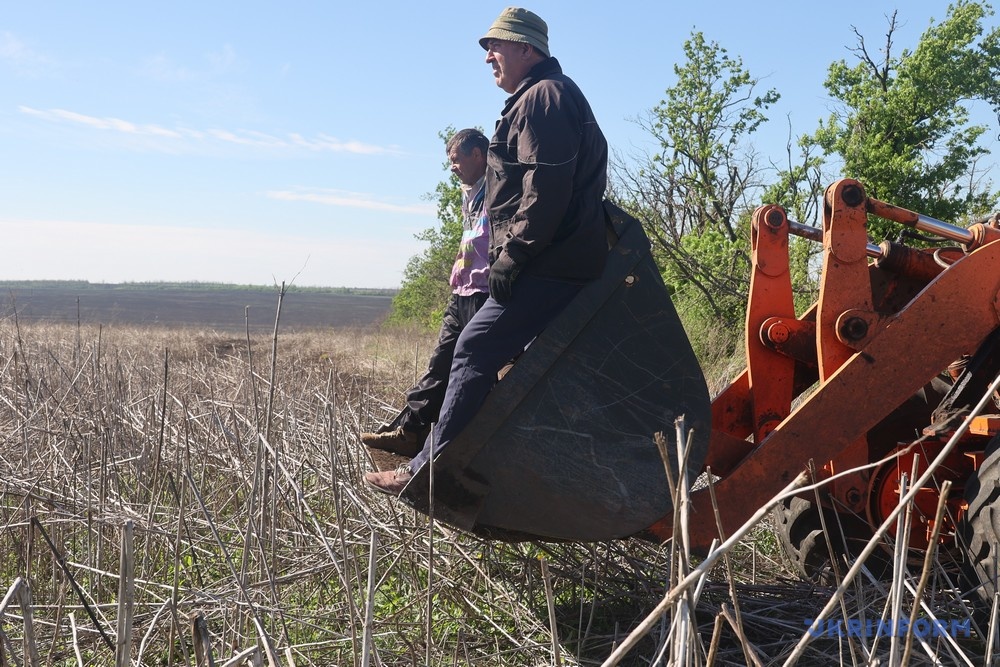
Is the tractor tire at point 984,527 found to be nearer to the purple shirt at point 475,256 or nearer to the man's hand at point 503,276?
the man's hand at point 503,276

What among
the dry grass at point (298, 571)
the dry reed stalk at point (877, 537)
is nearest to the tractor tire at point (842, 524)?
the dry grass at point (298, 571)

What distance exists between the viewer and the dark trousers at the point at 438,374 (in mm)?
3988

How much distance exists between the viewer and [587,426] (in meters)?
3.40

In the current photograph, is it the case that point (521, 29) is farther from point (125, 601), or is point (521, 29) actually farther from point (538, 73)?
point (125, 601)

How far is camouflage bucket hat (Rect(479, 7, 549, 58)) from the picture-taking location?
12.3ft

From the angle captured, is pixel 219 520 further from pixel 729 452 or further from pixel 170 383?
pixel 170 383

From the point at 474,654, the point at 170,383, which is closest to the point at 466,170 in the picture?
the point at 474,654

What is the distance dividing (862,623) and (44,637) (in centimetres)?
288

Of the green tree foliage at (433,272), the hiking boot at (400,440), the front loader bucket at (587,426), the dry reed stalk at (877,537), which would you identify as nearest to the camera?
the dry reed stalk at (877,537)

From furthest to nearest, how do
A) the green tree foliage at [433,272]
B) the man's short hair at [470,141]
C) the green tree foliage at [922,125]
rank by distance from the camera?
the green tree foliage at [433,272] → the green tree foliage at [922,125] → the man's short hair at [470,141]

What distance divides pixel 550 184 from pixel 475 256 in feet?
2.94

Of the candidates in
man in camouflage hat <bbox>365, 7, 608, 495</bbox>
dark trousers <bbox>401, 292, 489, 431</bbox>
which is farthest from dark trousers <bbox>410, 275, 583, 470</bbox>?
dark trousers <bbox>401, 292, 489, 431</bbox>

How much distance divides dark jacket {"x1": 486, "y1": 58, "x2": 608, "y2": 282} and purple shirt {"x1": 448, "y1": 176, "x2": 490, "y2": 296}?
0.54 m

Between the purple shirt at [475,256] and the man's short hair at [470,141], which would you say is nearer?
the purple shirt at [475,256]
